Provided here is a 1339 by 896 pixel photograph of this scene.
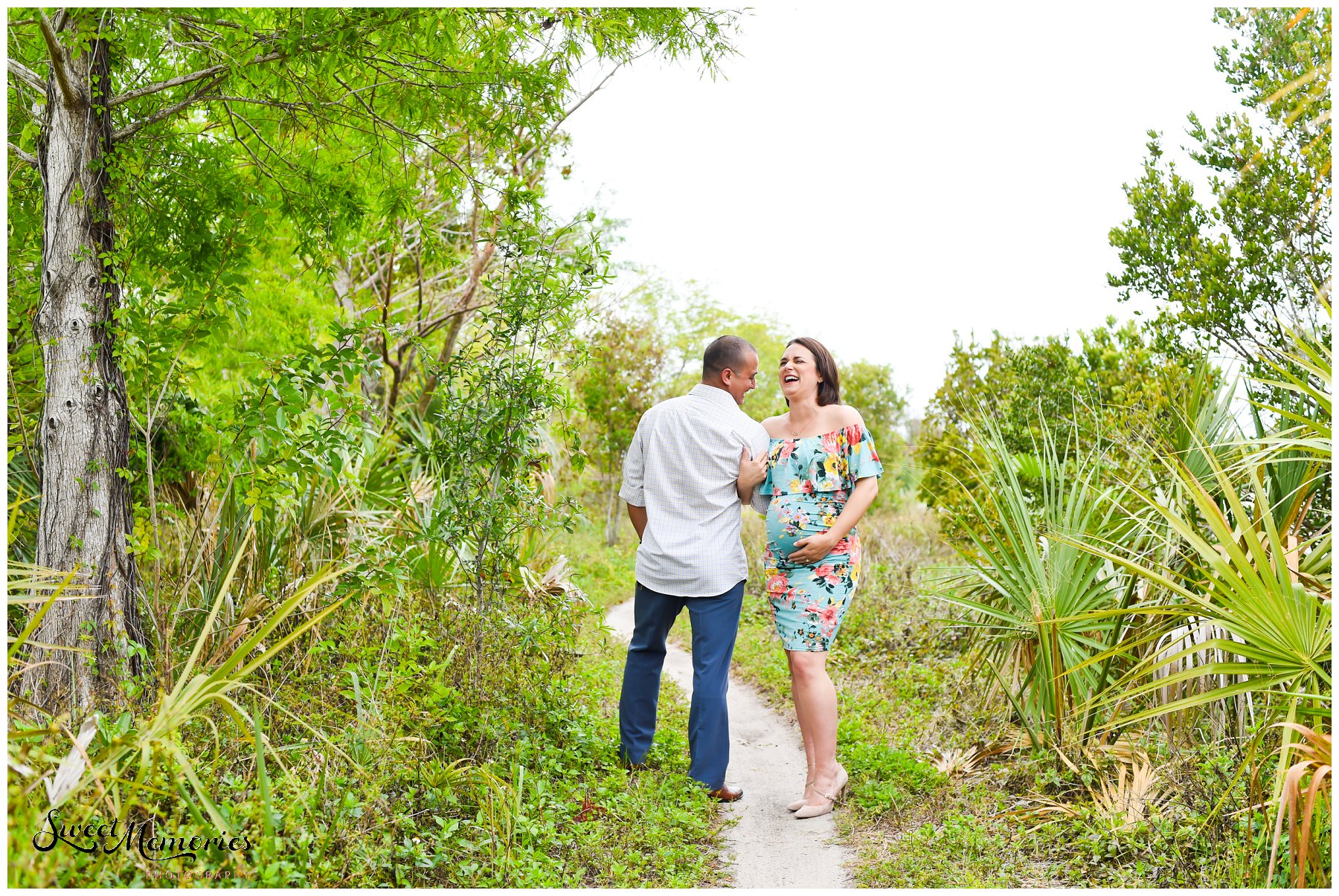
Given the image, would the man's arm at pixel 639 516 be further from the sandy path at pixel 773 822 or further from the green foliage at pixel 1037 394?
the green foliage at pixel 1037 394

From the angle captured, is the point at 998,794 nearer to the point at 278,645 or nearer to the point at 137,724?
the point at 278,645

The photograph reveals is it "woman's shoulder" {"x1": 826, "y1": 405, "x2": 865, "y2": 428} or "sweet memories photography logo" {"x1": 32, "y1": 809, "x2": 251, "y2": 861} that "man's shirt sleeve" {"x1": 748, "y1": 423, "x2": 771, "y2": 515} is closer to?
"woman's shoulder" {"x1": 826, "y1": 405, "x2": 865, "y2": 428}

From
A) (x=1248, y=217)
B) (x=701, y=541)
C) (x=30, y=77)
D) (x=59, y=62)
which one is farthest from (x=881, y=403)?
(x=59, y=62)

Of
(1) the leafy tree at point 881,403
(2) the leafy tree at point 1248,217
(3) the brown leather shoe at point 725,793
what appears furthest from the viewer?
(1) the leafy tree at point 881,403

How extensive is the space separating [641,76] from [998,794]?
4.08 metres

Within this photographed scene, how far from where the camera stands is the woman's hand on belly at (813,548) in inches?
152

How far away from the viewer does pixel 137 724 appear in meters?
3.25

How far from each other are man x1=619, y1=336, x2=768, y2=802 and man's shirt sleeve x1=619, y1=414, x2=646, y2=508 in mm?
46

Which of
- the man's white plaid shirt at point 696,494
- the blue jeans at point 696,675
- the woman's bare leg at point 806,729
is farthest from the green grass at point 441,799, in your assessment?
the man's white plaid shirt at point 696,494

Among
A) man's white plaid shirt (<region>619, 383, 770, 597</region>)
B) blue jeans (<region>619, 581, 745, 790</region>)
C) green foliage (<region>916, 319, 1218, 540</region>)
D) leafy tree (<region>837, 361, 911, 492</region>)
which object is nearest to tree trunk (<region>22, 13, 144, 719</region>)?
blue jeans (<region>619, 581, 745, 790</region>)

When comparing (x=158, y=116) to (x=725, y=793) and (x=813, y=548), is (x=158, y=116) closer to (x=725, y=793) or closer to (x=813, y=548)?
(x=813, y=548)

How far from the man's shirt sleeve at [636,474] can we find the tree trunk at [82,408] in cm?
225

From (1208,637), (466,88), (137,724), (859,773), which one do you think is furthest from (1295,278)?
(137,724)

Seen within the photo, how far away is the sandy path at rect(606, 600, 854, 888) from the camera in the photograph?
11.1ft
